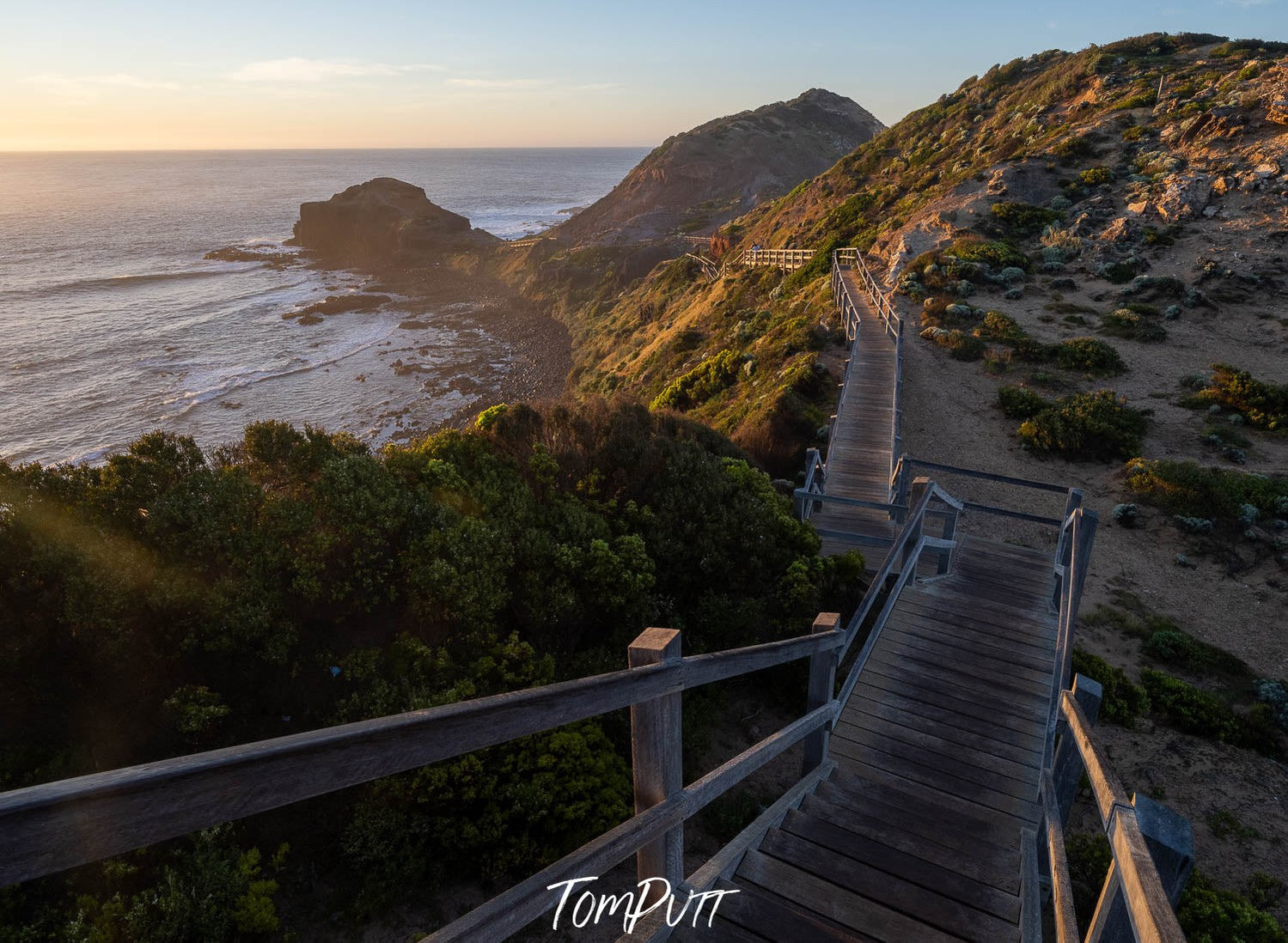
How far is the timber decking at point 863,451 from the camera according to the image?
11914 millimetres

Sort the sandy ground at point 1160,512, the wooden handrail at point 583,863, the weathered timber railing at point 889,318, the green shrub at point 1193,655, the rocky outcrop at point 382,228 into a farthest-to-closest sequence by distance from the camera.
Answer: the rocky outcrop at point 382,228, the weathered timber railing at point 889,318, the green shrub at point 1193,655, the sandy ground at point 1160,512, the wooden handrail at point 583,863

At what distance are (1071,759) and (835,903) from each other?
1.97 meters

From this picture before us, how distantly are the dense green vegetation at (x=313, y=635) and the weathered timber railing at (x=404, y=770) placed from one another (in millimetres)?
3751

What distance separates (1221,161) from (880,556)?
94.6 feet

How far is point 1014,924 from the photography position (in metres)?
3.70

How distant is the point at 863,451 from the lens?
580 inches

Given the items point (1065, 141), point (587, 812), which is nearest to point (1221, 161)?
point (1065, 141)

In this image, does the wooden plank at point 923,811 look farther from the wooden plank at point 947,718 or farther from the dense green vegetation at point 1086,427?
the dense green vegetation at point 1086,427

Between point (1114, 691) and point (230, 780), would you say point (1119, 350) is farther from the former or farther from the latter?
point (230, 780)

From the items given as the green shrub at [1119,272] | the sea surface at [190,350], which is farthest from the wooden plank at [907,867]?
the sea surface at [190,350]

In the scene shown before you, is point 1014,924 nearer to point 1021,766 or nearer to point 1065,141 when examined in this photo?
point 1021,766

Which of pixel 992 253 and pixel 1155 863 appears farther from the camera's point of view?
pixel 992 253

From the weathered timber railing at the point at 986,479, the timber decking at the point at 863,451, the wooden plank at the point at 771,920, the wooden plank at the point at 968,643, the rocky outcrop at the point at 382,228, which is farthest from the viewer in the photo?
the rocky outcrop at the point at 382,228

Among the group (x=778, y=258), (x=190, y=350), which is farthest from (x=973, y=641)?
(x=190, y=350)
